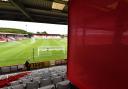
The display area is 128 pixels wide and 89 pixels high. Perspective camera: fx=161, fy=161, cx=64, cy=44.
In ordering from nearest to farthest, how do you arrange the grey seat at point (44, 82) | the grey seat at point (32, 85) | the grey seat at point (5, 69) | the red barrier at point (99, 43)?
the red barrier at point (99, 43)
the grey seat at point (32, 85)
the grey seat at point (44, 82)
the grey seat at point (5, 69)

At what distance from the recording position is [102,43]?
144 cm

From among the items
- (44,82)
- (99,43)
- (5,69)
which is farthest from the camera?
(5,69)

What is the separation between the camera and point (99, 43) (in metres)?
1.48

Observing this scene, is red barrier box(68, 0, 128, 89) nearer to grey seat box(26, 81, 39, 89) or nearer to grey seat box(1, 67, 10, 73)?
grey seat box(26, 81, 39, 89)

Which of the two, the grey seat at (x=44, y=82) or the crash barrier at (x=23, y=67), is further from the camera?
the crash barrier at (x=23, y=67)

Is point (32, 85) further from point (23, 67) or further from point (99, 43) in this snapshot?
point (23, 67)

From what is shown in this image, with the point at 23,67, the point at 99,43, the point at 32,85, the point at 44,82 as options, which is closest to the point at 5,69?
the point at 23,67

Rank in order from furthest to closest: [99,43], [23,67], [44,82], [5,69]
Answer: [23,67] < [5,69] < [44,82] < [99,43]

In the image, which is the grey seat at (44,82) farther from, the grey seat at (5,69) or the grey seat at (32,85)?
the grey seat at (5,69)

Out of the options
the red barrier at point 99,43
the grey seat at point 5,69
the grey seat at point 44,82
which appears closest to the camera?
the red barrier at point 99,43

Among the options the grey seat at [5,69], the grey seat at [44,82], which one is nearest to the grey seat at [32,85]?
the grey seat at [44,82]

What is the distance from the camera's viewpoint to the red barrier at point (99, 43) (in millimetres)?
1230

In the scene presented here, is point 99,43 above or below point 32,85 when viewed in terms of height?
above

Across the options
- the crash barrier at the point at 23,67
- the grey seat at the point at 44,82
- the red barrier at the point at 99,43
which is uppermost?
the red barrier at the point at 99,43
